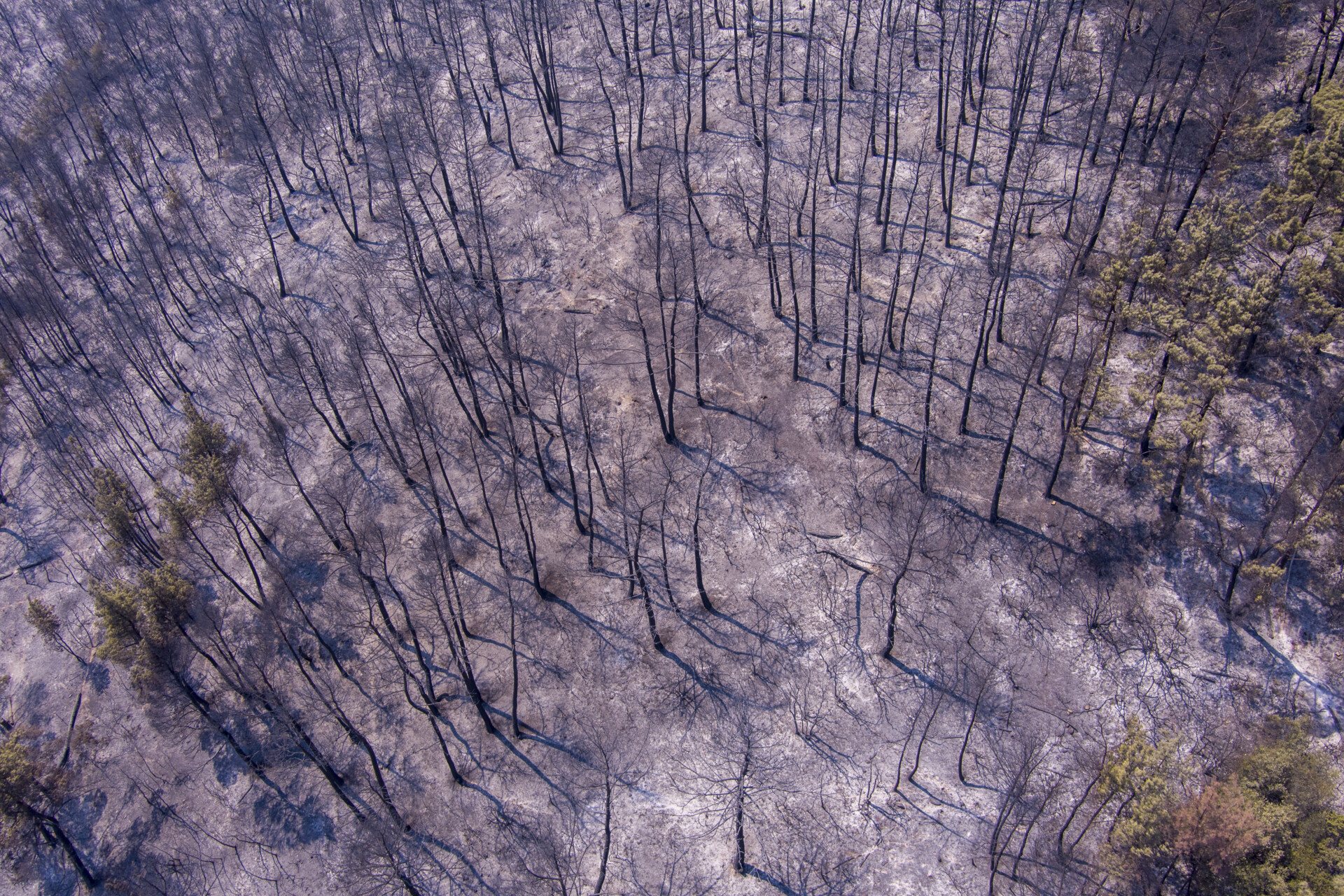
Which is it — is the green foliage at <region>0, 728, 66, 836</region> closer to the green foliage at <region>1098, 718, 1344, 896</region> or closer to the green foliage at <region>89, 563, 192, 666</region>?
the green foliage at <region>89, 563, 192, 666</region>

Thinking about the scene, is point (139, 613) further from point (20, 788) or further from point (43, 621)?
point (20, 788)

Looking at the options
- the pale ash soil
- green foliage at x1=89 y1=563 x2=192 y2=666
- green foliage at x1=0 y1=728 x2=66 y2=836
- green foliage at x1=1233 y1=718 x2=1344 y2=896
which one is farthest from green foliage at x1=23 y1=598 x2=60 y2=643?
green foliage at x1=1233 y1=718 x2=1344 y2=896

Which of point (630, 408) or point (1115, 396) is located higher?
point (1115, 396)

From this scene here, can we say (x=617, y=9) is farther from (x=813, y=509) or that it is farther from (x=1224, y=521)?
(x=1224, y=521)

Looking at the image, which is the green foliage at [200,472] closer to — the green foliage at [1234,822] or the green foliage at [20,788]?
the green foliage at [20,788]

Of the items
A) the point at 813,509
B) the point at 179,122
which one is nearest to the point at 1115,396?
the point at 813,509

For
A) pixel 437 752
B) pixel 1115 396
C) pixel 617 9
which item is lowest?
pixel 437 752

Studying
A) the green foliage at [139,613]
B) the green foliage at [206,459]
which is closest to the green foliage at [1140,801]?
the green foliage at [139,613]

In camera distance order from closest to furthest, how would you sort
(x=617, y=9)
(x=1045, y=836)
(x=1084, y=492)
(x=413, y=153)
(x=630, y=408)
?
(x=1045, y=836), (x=1084, y=492), (x=630, y=408), (x=413, y=153), (x=617, y=9)
